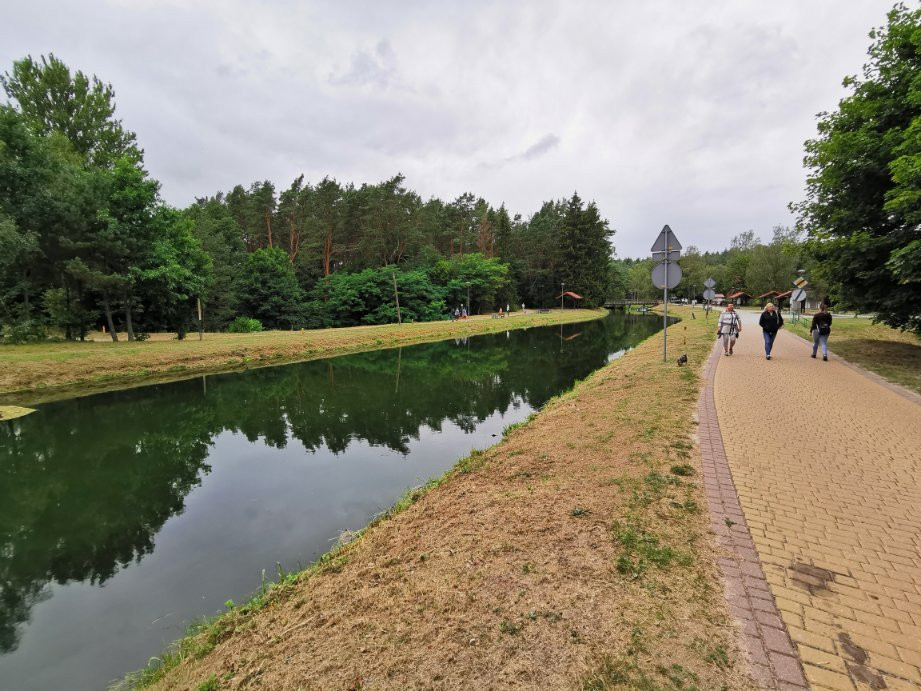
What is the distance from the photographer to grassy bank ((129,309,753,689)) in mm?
2322

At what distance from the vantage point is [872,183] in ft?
38.2

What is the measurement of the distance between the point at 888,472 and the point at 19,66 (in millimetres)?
39916

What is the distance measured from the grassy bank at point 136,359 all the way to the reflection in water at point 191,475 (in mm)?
1975

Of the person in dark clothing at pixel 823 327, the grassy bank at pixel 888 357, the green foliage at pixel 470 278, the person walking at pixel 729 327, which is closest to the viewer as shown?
the grassy bank at pixel 888 357

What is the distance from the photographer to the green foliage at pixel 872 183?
35.7 ft

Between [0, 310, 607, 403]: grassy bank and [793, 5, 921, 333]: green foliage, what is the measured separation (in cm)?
2198

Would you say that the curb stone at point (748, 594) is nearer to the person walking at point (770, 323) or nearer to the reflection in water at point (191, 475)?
the reflection in water at point (191, 475)

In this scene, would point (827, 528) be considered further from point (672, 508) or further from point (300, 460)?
point (300, 460)

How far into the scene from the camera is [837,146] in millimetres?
11500

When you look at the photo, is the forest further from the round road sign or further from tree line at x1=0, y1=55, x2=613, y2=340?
the round road sign

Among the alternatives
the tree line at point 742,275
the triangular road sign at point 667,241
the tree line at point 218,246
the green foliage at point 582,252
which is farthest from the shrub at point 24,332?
the green foliage at point 582,252

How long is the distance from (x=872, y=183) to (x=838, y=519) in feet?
43.9

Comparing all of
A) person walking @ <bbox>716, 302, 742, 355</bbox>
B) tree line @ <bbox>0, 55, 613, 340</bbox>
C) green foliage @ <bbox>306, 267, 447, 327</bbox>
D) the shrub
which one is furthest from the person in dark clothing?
green foliage @ <bbox>306, 267, 447, 327</bbox>

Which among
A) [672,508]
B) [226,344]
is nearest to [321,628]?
[672,508]
